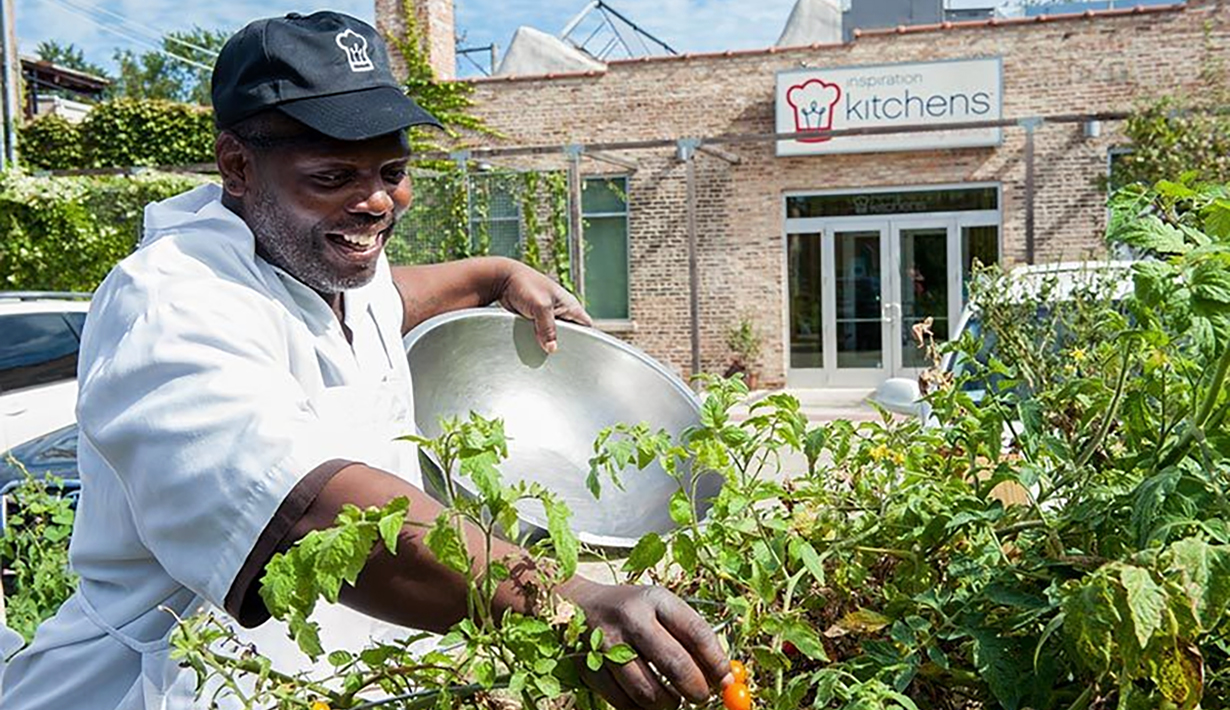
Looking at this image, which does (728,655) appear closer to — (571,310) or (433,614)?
(433,614)

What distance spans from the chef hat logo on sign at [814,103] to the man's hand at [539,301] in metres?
13.1

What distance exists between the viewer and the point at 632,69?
16594mm

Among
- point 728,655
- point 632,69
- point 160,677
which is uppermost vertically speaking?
point 632,69

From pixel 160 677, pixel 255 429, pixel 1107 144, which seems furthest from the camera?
pixel 1107 144

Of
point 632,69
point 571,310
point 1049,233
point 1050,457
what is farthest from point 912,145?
point 1050,457

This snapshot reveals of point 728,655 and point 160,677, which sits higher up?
point 728,655

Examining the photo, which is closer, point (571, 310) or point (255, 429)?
point (255, 429)

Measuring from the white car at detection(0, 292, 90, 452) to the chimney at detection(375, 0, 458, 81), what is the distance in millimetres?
9359

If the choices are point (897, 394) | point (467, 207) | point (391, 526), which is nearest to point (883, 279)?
point (467, 207)

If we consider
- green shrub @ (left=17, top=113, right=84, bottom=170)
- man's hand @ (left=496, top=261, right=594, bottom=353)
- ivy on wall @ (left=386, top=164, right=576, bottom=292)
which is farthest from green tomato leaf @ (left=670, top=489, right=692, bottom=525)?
green shrub @ (left=17, top=113, right=84, bottom=170)

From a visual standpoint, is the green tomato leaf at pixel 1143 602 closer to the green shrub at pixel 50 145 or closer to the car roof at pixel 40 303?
the car roof at pixel 40 303

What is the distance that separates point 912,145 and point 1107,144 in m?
2.28

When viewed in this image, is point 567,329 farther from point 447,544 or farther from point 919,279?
point 919,279

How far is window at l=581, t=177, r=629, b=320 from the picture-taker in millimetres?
16891
